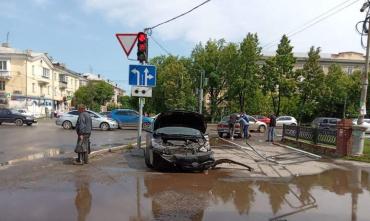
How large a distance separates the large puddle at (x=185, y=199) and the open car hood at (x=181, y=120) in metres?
2.33

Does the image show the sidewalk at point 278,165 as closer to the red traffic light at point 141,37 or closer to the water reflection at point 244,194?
the water reflection at point 244,194

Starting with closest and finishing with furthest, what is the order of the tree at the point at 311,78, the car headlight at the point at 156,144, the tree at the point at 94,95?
the car headlight at the point at 156,144
the tree at the point at 311,78
the tree at the point at 94,95

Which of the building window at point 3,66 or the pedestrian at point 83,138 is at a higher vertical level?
the building window at point 3,66

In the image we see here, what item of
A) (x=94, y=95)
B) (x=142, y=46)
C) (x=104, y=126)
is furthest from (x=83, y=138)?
(x=94, y=95)

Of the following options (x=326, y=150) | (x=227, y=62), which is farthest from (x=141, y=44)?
(x=227, y=62)

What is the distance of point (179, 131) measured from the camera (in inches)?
495

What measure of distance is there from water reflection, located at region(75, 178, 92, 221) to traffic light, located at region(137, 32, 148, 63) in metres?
6.51

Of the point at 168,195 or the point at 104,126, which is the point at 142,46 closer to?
the point at 168,195

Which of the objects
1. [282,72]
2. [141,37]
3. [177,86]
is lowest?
[141,37]

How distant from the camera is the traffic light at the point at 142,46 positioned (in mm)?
15648

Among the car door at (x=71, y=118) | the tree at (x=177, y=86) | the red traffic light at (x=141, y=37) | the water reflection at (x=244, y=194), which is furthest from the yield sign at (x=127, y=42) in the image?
the tree at (x=177, y=86)

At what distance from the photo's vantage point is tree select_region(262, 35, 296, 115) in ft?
188

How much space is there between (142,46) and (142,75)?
104 centimetres

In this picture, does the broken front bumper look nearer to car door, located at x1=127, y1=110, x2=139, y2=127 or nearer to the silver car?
the silver car
